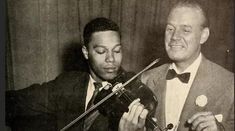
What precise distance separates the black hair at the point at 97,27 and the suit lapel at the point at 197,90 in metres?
0.44

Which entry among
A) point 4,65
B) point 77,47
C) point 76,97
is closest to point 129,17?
point 77,47

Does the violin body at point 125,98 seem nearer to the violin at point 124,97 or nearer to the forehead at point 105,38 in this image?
the violin at point 124,97

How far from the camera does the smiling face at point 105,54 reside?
2.40 m

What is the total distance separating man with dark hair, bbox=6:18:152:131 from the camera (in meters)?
2.42

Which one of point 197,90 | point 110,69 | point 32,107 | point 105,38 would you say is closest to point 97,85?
point 110,69

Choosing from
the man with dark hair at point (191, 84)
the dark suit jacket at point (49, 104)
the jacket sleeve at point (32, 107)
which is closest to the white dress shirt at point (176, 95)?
the man with dark hair at point (191, 84)

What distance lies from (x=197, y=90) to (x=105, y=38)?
50 cm

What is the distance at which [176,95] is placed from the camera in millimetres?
2379

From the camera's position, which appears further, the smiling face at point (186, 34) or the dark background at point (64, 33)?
the dark background at point (64, 33)

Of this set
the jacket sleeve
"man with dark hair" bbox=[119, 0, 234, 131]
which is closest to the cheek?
"man with dark hair" bbox=[119, 0, 234, 131]

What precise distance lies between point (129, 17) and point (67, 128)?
0.62m

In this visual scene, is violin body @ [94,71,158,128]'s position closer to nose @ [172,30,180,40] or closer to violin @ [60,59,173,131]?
violin @ [60,59,173,131]

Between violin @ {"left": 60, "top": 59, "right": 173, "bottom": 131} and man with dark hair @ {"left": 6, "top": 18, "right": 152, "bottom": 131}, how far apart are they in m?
0.02

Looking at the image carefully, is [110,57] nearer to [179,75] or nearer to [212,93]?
[179,75]
